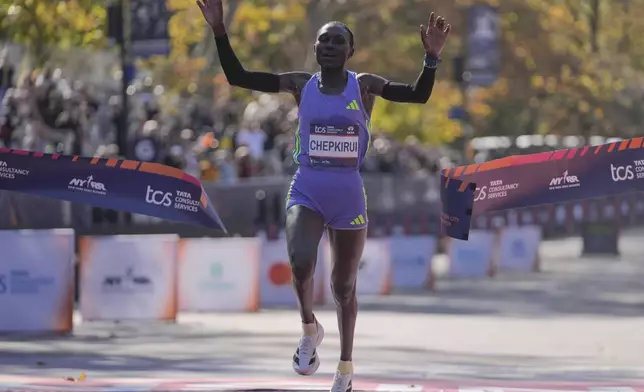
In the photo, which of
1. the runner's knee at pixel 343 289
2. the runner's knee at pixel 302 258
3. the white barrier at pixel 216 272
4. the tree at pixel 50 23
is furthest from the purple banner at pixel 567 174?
the tree at pixel 50 23

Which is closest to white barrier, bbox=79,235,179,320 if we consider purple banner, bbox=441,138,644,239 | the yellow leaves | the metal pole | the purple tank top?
the metal pole

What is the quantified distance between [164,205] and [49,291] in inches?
166

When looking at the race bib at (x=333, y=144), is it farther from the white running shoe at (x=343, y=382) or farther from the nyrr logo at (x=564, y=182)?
the nyrr logo at (x=564, y=182)

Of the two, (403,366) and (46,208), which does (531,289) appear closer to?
(46,208)

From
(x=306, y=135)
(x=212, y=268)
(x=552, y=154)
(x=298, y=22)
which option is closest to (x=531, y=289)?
(x=212, y=268)

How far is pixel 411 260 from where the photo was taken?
25.0 meters

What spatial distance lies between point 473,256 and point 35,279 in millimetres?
11988

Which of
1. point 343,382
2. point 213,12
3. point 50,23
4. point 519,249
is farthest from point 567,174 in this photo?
point 519,249

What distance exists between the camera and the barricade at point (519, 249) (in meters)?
29.5

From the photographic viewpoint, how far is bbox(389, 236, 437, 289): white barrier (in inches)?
A: 979

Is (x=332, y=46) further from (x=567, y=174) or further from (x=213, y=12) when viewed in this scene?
(x=567, y=174)

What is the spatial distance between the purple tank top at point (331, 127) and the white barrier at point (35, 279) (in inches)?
269

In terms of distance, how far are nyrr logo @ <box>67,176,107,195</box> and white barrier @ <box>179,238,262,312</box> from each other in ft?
20.9

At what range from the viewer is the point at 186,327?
1828 centimetres
